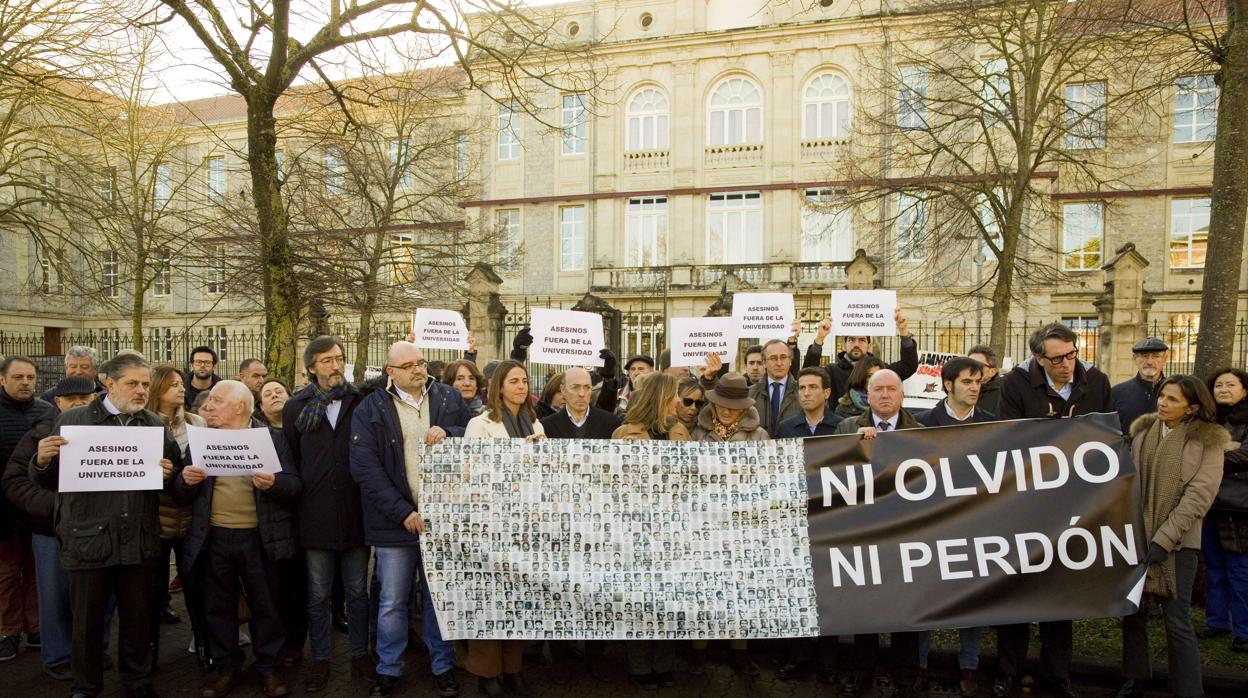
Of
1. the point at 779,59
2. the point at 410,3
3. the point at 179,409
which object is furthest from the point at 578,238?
the point at 179,409

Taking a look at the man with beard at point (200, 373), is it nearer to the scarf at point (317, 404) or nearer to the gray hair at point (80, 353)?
the gray hair at point (80, 353)

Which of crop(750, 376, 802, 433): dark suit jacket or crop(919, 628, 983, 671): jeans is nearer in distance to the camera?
crop(919, 628, 983, 671): jeans

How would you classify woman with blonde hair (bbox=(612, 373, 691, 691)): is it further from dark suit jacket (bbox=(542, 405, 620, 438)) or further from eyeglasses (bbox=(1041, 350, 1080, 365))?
eyeglasses (bbox=(1041, 350, 1080, 365))

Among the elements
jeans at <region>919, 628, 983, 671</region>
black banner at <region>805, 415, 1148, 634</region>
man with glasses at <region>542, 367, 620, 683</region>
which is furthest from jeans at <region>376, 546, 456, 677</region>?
jeans at <region>919, 628, 983, 671</region>

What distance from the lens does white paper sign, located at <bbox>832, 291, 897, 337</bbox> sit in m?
8.16

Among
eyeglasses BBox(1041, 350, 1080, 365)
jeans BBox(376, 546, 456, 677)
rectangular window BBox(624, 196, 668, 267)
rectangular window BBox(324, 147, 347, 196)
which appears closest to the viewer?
jeans BBox(376, 546, 456, 677)

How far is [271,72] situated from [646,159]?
24925 mm

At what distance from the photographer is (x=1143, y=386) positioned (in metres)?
8.17

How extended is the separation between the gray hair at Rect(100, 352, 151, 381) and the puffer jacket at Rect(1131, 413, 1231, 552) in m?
6.77

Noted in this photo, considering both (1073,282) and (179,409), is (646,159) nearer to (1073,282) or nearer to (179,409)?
(1073,282)

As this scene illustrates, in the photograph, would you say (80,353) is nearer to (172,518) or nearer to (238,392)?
(172,518)

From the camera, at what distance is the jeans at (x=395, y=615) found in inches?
211

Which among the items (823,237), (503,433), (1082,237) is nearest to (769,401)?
(503,433)

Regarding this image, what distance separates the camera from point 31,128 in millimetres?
15320
